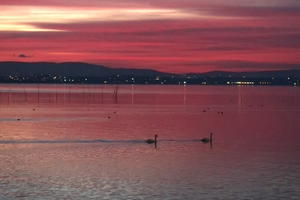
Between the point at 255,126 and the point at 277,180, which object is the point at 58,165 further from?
the point at 255,126

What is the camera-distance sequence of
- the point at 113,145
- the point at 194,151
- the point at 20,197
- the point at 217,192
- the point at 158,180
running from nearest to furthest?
the point at 20,197 → the point at 217,192 → the point at 158,180 → the point at 194,151 → the point at 113,145

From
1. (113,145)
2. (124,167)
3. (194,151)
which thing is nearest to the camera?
(124,167)

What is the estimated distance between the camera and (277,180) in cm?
3488

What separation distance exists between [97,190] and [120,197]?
2139 mm

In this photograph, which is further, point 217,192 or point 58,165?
point 58,165

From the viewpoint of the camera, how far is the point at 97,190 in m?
31.4

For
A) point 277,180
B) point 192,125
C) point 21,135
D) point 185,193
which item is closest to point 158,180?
point 185,193

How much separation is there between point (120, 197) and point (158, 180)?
5.24 m

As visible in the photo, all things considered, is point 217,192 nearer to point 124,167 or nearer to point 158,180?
point 158,180

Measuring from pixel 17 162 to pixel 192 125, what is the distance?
123 feet

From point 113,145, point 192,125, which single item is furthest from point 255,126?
point 113,145

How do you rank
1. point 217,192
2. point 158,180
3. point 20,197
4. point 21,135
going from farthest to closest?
point 21,135
point 158,180
point 217,192
point 20,197

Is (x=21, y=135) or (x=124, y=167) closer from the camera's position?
(x=124, y=167)

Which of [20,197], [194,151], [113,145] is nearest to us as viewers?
[20,197]
